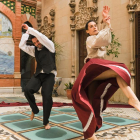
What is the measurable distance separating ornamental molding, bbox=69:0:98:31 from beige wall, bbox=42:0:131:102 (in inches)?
7.5

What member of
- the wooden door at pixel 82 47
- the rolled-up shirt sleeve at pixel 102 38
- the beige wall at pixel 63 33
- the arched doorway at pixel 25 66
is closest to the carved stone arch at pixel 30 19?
the beige wall at pixel 63 33

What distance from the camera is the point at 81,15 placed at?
747 cm

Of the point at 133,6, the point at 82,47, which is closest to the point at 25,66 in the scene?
the point at 82,47

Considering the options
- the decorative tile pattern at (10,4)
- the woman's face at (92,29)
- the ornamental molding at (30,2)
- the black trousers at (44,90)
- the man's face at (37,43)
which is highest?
the ornamental molding at (30,2)

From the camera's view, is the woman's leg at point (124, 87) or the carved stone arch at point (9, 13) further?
the carved stone arch at point (9, 13)

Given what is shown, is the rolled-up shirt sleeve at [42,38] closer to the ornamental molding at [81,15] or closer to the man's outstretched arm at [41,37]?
the man's outstretched arm at [41,37]

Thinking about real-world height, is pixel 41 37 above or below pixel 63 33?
below

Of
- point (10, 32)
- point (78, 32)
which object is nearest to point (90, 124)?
point (78, 32)

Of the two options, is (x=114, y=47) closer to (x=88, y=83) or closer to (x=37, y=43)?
(x=37, y=43)

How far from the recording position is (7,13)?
9.50 meters

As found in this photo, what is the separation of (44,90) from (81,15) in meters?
5.27

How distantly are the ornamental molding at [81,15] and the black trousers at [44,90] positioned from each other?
14.9ft

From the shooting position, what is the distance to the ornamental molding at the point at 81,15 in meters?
7.01

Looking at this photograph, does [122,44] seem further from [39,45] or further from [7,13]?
[7,13]
